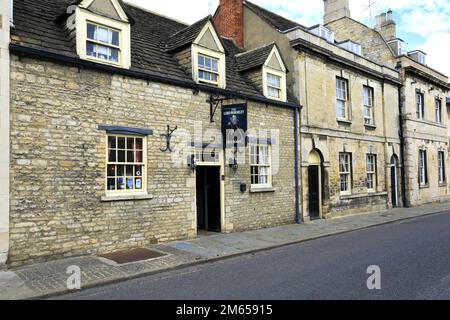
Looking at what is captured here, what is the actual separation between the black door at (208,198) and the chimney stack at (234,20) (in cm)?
852

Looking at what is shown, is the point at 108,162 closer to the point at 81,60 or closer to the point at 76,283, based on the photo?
the point at 81,60

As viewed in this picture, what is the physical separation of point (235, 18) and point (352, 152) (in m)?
9.33

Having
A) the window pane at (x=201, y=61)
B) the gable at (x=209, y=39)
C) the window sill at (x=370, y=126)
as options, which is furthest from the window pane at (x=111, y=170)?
the window sill at (x=370, y=126)

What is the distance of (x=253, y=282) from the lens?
677 cm

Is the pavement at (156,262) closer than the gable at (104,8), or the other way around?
the pavement at (156,262)

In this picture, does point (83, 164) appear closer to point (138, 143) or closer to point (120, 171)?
point (120, 171)

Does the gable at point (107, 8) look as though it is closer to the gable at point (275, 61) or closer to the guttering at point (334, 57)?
the gable at point (275, 61)

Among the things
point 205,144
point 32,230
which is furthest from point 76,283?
point 205,144

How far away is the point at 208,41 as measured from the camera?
1261cm

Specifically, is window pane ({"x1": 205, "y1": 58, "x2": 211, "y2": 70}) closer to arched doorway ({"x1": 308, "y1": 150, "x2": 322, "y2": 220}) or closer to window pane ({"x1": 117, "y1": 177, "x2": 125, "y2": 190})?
window pane ({"x1": 117, "y1": 177, "x2": 125, "y2": 190})

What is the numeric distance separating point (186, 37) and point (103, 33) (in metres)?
3.24

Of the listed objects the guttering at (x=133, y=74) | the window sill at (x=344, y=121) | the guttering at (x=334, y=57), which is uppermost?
the guttering at (x=334, y=57)

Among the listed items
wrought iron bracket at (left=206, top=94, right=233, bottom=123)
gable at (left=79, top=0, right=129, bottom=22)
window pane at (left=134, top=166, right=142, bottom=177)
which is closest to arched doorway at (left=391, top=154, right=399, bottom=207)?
wrought iron bracket at (left=206, top=94, right=233, bottom=123)

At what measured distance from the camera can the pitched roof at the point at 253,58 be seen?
14716 mm
